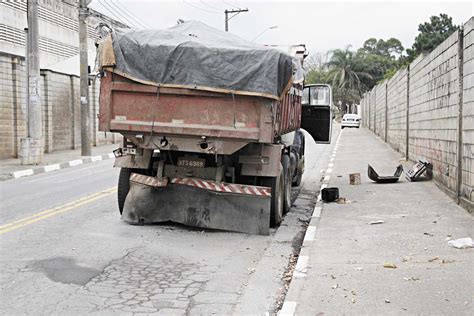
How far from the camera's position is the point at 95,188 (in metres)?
13.3

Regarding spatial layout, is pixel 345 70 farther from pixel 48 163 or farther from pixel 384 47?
pixel 48 163

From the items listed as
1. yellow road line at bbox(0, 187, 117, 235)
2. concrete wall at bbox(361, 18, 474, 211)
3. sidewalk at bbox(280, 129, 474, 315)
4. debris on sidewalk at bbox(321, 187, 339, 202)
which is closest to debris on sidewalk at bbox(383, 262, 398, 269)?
sidewalk at bbox(280, 129, 474, 315)

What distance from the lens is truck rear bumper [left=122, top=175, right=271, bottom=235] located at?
335 inches

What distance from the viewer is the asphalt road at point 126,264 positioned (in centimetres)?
537

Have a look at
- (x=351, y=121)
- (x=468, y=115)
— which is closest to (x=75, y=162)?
(x=468, y=115)

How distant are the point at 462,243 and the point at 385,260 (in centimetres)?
119

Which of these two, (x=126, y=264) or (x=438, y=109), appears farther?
(x=438, y=109)

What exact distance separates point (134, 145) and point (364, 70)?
209 feet

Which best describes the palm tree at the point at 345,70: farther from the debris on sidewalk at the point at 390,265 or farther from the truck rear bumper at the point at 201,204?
the debris on sidewalk at the point at 390,265

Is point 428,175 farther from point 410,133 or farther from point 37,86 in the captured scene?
point 37,86

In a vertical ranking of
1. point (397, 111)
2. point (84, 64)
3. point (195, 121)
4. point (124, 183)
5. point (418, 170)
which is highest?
point (84, 64)

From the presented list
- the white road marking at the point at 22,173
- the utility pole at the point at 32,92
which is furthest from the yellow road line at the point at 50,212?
the utility pole at the point at 32,92

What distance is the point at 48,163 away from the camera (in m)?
19.7

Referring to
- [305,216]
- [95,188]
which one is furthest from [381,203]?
[95,188]
